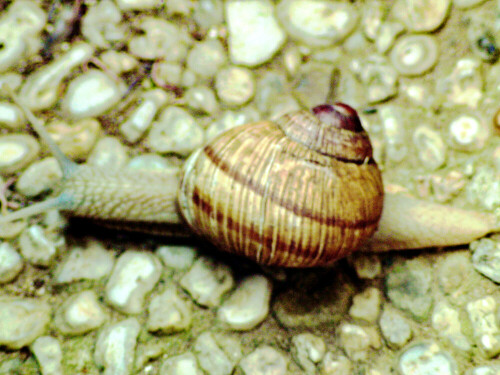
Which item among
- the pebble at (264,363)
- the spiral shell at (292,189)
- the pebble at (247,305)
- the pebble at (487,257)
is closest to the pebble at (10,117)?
the spiral shell at (292,189)

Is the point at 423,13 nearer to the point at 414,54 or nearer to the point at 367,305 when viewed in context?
the point at 414,54

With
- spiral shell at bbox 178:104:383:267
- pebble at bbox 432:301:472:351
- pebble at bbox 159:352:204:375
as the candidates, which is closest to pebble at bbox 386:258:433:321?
pebble at bbox 432:301:472:351

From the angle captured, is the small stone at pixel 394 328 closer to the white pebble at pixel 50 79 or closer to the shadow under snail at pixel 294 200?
the shadow under snail at pixel 294 200

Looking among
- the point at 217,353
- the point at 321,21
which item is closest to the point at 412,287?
the point at 217,353

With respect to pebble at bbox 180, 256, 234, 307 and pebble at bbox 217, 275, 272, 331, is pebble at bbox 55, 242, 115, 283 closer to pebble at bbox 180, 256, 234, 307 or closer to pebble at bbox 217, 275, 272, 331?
pebble at bbox 180, 256, 234, 307

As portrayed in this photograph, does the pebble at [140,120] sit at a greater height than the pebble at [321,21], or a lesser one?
lesser

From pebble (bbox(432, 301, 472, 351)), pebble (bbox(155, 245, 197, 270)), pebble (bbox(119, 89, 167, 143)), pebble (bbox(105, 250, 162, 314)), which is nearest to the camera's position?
pebble (bbox(432, 301, 472, 351))
